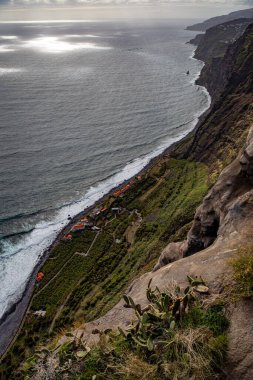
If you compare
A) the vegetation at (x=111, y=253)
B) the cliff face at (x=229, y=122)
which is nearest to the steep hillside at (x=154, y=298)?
the vegetation at (x=111, y=253)

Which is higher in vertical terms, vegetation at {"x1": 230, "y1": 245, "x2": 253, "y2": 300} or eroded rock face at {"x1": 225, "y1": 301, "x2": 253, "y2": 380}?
vegetation at {"x1": 230, "y1": 245, "x2": 253, "y2": 300}

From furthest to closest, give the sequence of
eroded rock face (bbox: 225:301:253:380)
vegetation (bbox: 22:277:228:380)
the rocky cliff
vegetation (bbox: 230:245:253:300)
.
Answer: vegetation (bbox: 230:245:253:300) → the rocky cliff → vegetation (bbox: 22:277:228:380) → eroded rock face (bbox: 225:301:253:380)

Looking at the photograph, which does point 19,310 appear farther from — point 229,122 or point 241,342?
point 229,122

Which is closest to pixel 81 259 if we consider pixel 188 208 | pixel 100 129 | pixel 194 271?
pixel 188 208

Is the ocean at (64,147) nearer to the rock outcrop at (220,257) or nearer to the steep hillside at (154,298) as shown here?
the steep hillside at (154,298)

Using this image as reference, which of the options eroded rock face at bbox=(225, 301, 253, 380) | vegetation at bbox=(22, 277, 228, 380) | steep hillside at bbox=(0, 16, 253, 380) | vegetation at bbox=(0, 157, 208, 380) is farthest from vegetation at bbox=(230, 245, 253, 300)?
vegetation at bbox=(0, 157, 208, 380)

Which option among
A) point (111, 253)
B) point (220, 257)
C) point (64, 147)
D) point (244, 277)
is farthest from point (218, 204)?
point (64, 147)

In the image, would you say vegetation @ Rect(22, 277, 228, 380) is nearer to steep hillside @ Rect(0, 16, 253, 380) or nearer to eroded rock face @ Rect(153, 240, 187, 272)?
steep hillside @ Rect(0, 16, 253, 380)
